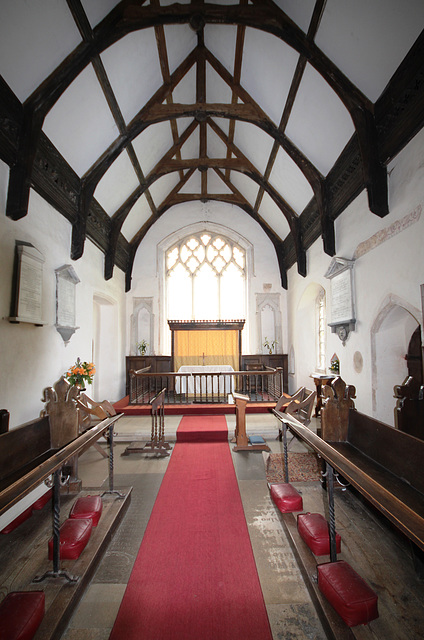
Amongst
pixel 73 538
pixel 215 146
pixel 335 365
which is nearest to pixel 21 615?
→ pixel 73 538

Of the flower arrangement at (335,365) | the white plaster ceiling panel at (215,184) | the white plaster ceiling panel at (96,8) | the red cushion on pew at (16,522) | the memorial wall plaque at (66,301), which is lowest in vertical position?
the red cushion on pew at (16,522)

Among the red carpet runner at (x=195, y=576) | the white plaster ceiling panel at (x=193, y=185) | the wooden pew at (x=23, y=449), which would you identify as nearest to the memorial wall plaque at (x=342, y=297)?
the red carpet runner at (x=195, y=576)

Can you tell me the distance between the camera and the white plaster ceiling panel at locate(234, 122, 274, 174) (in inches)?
266

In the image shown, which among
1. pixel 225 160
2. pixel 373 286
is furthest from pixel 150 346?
pixel 373 286

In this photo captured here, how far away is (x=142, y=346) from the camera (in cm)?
966

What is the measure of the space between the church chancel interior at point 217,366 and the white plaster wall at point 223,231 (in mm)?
1389

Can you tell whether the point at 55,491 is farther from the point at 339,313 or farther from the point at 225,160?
the point at 225,160

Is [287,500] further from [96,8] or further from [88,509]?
[96,8]

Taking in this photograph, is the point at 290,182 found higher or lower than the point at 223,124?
lower

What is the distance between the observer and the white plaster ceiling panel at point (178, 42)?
5352 millimetres

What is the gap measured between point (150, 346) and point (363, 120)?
7.58m

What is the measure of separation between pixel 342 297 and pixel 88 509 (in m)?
4.75

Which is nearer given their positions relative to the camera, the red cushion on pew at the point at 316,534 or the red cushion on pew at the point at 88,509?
the red cushion on pew at the point at 316,534

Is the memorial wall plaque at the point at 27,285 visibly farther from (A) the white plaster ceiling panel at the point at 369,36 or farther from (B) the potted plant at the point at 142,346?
(B) the potted plant at the point at 142,346
